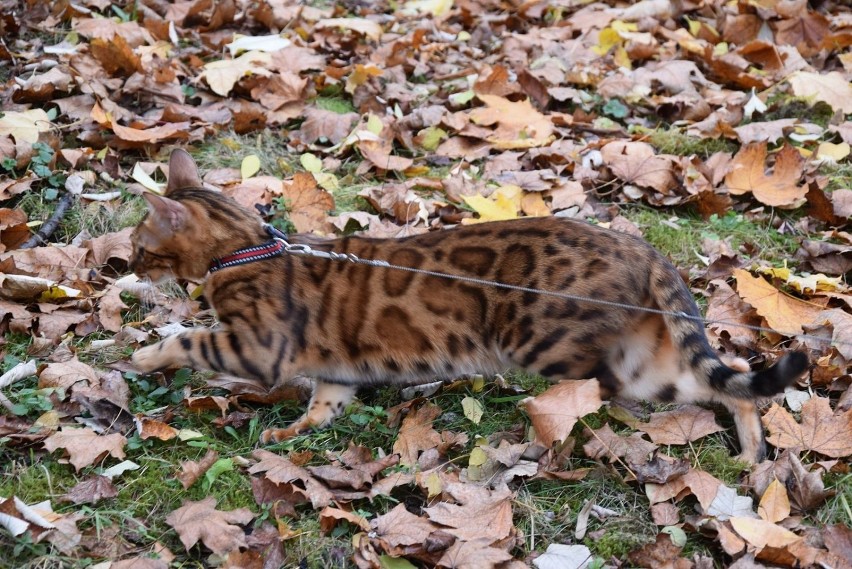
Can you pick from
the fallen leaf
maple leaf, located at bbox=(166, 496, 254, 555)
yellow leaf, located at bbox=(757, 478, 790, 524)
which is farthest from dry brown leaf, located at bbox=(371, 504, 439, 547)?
the fallen leaf

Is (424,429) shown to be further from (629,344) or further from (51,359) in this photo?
(51,359)

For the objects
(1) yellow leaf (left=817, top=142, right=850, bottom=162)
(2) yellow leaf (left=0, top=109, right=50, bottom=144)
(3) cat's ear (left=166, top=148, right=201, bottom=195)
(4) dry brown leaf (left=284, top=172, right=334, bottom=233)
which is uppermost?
(3) cat's ear (left=166, top=148, right=201, bottom=195)

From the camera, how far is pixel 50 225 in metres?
4.77

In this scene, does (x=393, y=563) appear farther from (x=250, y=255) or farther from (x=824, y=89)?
(x=824, y=89)

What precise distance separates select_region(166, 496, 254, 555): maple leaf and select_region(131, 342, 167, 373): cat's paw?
848 millimetres

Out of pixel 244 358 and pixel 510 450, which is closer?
pixel 510 450

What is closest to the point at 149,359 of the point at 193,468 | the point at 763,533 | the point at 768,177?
the point at 193,468

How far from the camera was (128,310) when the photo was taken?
4.41 metres

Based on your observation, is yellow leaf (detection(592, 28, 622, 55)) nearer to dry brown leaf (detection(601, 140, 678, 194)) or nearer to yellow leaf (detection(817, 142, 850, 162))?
dry brown leaf (detection(601, 140, 678, 194))

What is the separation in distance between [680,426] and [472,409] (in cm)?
88

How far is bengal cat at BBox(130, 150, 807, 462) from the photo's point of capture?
3.55 metres

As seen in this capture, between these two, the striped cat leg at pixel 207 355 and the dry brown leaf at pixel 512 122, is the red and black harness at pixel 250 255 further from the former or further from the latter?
the dry brown leaf at pixel 512 122

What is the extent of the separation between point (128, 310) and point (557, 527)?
2462 mm

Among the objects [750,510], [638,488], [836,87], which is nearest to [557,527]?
[638,488]
